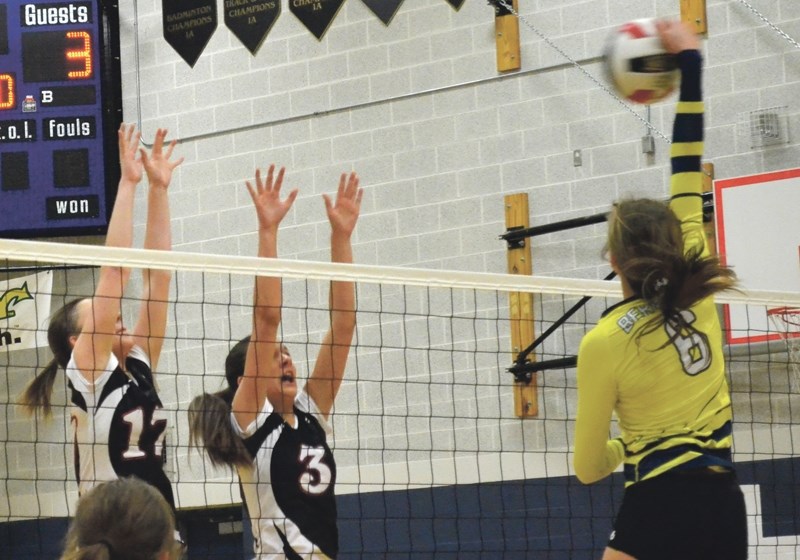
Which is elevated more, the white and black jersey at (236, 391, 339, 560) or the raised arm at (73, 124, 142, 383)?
the raised arm at (73, 124, 142, 383)

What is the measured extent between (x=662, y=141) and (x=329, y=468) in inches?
209

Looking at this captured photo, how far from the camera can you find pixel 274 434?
4727 mm

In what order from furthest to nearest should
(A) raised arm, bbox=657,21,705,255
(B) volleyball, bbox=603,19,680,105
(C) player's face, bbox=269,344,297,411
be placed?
1. (C) player's face, bbox=269,344,297,411
2. (B) volleyball, bbox=603,19,680,105
3. (A) raised arm, bbox=657,21,705,255

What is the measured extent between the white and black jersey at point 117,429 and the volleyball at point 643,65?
198 cm

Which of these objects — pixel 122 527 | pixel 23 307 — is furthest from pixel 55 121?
pixel 122 527

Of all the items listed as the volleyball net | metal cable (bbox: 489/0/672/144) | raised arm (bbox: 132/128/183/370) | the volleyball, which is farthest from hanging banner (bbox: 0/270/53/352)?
the volleyball

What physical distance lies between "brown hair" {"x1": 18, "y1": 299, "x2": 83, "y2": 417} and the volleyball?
217cm

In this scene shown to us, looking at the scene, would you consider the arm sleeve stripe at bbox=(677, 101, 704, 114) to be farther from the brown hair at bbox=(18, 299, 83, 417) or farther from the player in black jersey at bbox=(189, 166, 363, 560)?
the brown hair at bbox=(18, 299, 83, 417)

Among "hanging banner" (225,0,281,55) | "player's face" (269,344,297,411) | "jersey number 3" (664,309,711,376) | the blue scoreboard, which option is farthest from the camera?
"hanging banner" (225,0,281,55)

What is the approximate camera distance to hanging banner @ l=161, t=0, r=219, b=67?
10.8 m

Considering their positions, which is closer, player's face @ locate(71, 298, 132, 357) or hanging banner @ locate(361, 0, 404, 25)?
player's face @ locate(71, 298, 132, 357)

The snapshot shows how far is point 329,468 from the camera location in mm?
4633

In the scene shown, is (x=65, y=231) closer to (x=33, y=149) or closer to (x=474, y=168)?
(x=33, y=149)

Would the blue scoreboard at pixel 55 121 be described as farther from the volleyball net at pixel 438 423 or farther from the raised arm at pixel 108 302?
the raised arm at pixel 108 302
